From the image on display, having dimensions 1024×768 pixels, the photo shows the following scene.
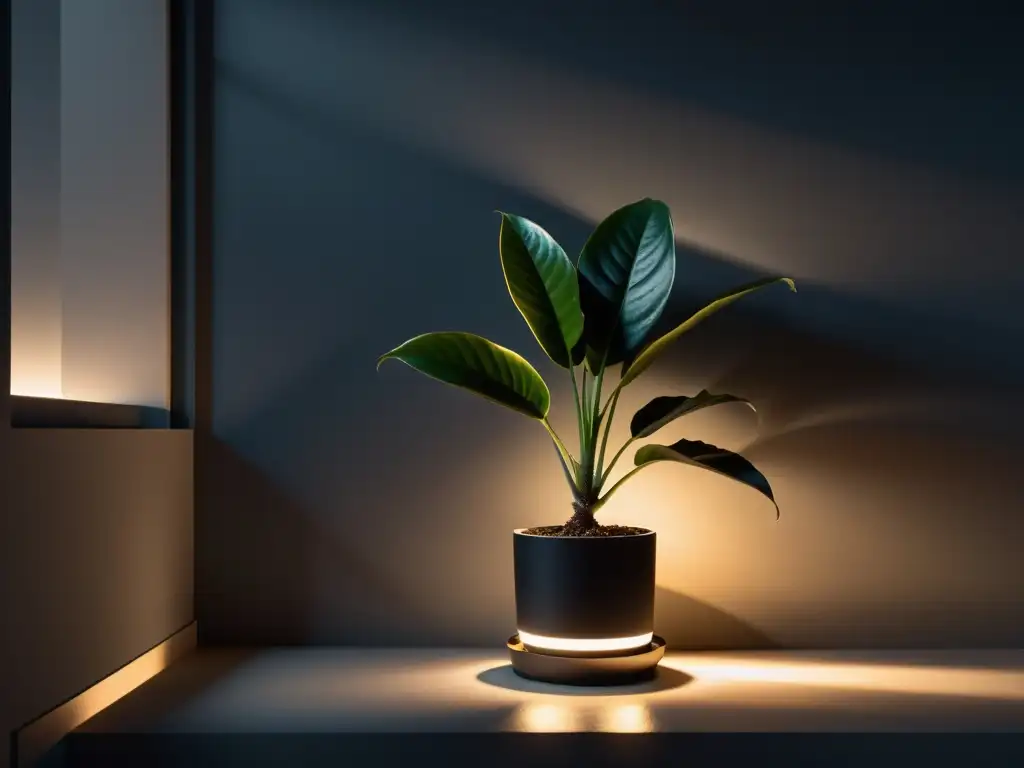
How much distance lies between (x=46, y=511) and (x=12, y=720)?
281 mm

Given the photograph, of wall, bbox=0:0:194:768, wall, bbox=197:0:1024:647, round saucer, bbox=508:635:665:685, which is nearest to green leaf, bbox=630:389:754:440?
wall, bbox=197:0:1024:647

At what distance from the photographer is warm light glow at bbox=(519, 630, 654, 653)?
5.58ft

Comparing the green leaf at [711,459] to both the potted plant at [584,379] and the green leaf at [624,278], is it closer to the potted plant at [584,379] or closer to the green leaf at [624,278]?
the potted plant at [584,379]

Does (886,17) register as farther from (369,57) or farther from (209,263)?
(209,263)

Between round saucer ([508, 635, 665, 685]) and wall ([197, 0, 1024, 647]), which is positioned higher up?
wall ([197, 0, 1024, 647])

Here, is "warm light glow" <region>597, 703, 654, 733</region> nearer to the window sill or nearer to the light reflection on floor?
the light reflection on floor

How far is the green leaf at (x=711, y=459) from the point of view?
1657mm

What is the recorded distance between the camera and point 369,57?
2078mm

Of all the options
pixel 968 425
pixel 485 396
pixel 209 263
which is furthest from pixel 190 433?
pixel 968 425

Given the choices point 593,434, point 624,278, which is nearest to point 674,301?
point 624,278

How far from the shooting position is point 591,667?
5.55ft

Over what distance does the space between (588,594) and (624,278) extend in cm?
55

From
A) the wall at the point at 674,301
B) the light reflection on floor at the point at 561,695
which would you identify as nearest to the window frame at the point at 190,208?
the wall at the point at 674,301

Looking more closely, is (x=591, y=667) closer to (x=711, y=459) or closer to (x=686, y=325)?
(x=711, y=459)
